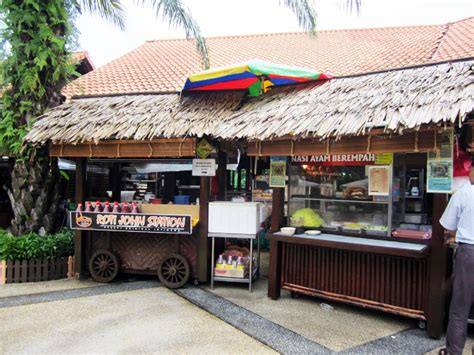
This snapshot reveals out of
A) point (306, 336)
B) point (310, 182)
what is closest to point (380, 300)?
point (306, 336)

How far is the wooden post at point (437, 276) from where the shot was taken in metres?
4.42

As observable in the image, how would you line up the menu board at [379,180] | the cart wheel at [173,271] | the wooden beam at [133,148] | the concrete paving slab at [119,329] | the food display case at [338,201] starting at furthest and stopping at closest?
the cart wheel at [173,271] < the wooden beam at [133,148] < the food display case at [338,201] < the menu board at [379,180] < the concrete paving slab at [119,329]

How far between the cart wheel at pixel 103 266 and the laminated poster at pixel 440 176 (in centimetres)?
508

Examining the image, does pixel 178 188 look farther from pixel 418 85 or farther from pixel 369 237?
pixel 418 85

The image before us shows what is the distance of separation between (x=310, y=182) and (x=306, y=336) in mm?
2386

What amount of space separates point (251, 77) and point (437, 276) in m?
3.93

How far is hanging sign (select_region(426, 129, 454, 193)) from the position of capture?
4348 mm

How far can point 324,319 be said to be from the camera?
16.3ft

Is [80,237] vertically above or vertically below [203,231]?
below

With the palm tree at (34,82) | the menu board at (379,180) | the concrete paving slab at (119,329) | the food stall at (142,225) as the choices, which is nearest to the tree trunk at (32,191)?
the palm tree at (34,82)

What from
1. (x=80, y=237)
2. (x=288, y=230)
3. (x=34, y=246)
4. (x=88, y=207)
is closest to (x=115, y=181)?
(x=88, y=207)

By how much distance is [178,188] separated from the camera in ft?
25.3

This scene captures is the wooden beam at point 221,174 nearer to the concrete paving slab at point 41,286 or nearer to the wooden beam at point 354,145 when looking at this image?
the wooden beam at point 354,145

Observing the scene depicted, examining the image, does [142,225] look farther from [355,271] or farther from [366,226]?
[366,226]
